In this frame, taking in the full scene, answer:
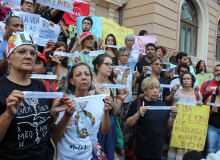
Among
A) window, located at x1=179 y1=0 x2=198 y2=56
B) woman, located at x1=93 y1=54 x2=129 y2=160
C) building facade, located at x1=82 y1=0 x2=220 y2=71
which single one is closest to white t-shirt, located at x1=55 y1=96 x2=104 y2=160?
woman, located at x1=93 y1=54 x2=129 y2=160

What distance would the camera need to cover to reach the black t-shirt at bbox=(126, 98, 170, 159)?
271 centimetres

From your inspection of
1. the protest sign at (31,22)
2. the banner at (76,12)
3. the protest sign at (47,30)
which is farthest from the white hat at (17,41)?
the banner at (76,12)

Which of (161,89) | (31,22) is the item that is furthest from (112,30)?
(31,22)

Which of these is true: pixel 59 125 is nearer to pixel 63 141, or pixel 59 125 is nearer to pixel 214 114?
pixel 63 141

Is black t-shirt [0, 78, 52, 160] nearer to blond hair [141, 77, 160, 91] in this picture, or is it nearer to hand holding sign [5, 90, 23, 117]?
hand holding sign [5, 90, 23, 117]

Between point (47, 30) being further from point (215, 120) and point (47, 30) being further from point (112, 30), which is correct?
point (112, 30)

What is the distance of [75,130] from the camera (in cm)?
192

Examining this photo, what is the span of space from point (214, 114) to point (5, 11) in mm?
4048

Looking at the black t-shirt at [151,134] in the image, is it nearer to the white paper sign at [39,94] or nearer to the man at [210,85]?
the white paper sign at [39,94]

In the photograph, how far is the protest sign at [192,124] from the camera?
11.4 ft

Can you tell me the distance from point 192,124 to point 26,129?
3.12 meters

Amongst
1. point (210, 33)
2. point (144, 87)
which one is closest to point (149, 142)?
point (144, 87)

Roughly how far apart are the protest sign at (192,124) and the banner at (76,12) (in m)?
6.02

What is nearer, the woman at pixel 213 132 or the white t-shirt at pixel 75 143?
the white t-shirt at pixel 75 143
